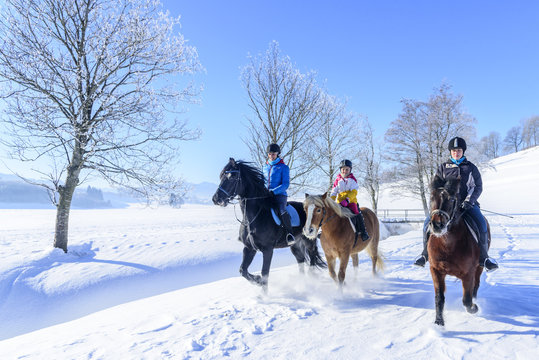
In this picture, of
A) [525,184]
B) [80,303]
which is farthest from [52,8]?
[525,184]

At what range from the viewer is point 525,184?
34.8m

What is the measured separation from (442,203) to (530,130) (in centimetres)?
9524

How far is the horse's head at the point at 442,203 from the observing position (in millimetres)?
2961

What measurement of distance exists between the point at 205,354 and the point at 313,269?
12.5 feet

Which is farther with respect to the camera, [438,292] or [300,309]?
[300,309]

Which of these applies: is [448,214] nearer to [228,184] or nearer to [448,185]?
[448,185]

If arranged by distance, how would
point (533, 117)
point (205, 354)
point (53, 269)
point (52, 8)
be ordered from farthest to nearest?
point (533, 117) < point (52, 8) < point (53, 269) < point (205, 354)

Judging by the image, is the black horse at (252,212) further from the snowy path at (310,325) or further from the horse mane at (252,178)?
the snowy path at (310,325)

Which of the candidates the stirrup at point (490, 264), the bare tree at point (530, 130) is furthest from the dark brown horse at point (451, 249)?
the bare tree at point (530, 130)

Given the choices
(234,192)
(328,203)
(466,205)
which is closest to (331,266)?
(328,203)

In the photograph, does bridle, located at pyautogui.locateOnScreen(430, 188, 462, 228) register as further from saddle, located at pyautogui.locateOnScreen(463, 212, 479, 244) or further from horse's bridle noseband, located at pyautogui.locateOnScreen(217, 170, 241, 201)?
horse's bridle noseband, located at pyautogui.locateOnScreen(217, 170, 241, 201)

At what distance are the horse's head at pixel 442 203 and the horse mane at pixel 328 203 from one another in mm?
1838

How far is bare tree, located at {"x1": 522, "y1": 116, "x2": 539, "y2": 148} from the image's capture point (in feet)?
225

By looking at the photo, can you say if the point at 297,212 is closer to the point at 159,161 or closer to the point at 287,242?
the point at 287,242
